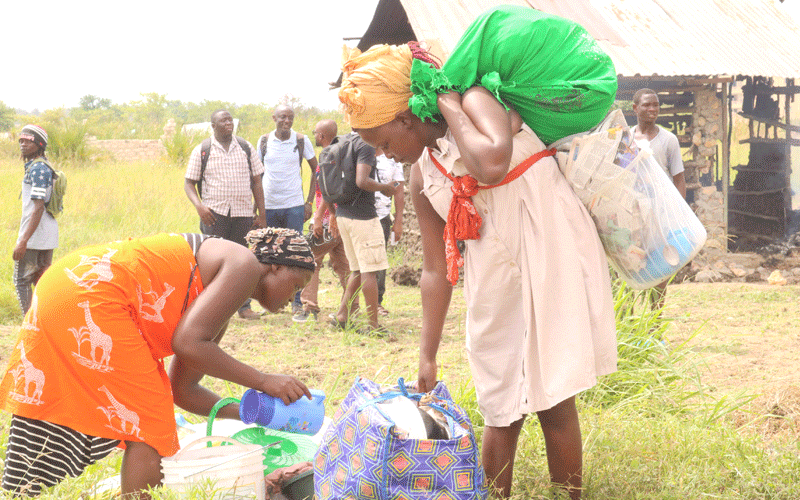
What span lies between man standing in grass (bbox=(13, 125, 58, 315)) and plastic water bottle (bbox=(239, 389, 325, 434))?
13.7 ft

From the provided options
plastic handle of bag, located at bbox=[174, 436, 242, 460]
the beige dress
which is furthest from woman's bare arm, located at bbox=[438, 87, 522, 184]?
plastic handle of bag, located at bbox=[174, 436, 242, 460]

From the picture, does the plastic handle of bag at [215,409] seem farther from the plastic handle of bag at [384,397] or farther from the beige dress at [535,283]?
the beige dress at [535,283]

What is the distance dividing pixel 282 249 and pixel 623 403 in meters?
1.97

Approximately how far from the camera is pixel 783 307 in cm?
698

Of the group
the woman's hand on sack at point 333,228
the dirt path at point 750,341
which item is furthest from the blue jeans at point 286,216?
the dirt path at point 750,341

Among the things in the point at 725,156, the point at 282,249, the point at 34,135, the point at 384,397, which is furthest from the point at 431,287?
the point at 725,156

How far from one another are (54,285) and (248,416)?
79cm

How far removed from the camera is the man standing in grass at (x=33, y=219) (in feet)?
19.7

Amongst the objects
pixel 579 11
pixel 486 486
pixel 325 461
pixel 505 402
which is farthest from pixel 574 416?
pixel 579 11

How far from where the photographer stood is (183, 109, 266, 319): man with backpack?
22.7 ft

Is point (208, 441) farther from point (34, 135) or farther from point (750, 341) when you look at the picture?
point (750, 341)

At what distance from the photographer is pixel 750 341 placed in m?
5.70

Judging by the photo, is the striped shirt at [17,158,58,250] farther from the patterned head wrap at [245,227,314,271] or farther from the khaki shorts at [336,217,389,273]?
the patterned head wrap at [245,227,314,271]

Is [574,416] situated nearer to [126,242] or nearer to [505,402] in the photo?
[505,402]
